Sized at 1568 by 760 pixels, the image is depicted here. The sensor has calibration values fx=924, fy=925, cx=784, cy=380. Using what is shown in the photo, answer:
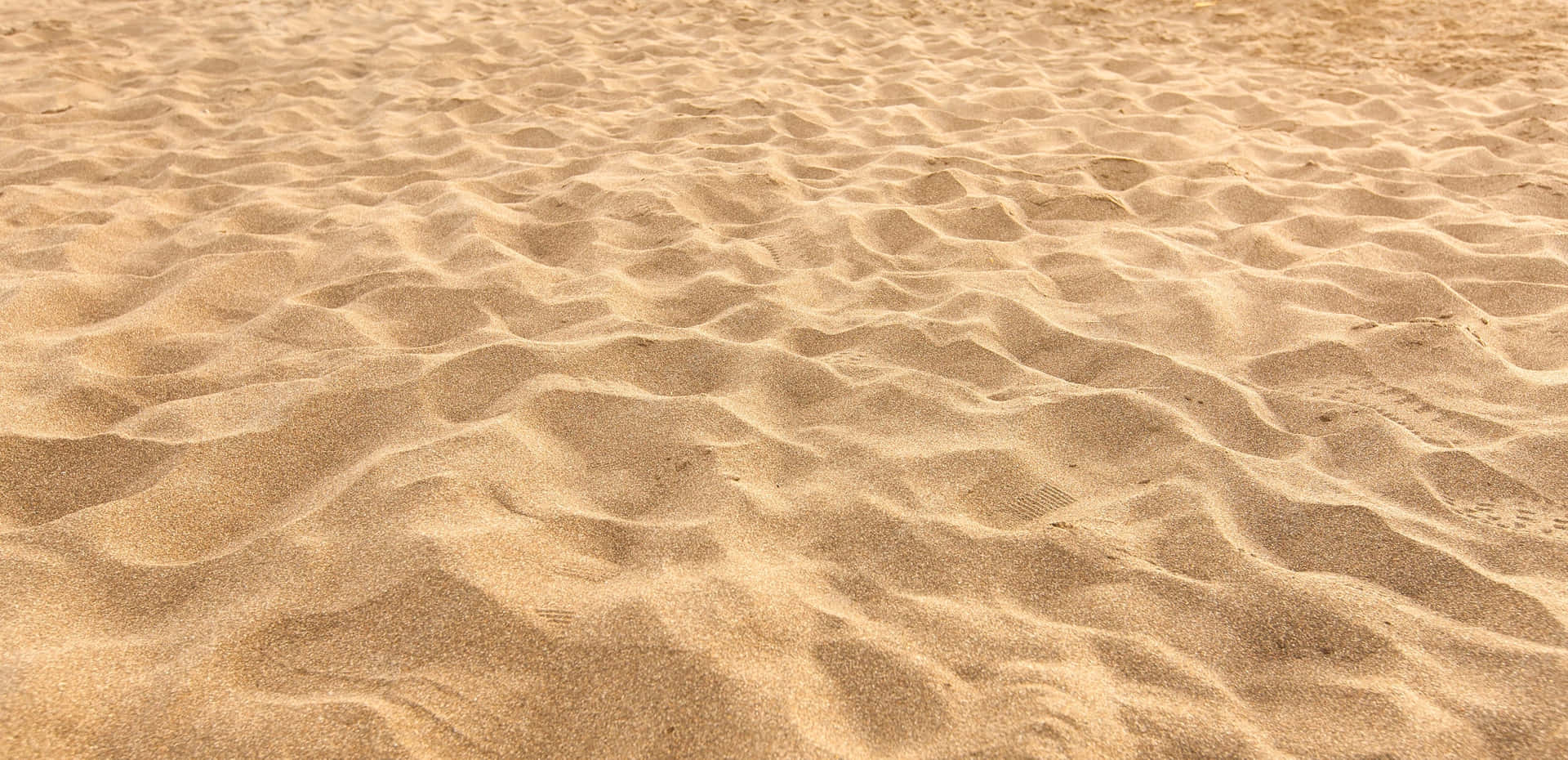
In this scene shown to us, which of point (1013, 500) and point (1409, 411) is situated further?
point (1409, 411)

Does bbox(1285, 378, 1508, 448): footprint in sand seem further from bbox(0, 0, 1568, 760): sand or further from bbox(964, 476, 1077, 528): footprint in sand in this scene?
bbox(964, 476, 1077, 528): footprint in sand

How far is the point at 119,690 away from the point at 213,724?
17cm

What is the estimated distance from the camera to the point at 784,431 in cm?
202

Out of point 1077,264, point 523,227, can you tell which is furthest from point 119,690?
point 1077,264

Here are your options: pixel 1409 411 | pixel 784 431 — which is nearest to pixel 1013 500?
pixel 784 431

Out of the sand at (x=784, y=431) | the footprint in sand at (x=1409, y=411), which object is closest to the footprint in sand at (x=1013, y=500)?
the sand at (x=784, y=431)

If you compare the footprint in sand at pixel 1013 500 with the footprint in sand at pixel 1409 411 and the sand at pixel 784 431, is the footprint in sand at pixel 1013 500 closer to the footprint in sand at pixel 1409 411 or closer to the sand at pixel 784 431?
the sand at pixel 784 431

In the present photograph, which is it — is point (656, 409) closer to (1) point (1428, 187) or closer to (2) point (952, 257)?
(2) point (952, 257)

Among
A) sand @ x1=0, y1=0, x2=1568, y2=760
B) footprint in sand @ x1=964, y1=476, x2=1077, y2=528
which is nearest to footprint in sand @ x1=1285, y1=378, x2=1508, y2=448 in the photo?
sand @ x1=0, y1=0, x2=1568, y2=760

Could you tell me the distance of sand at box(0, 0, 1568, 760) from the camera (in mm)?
1339

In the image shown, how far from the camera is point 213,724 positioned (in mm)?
1260

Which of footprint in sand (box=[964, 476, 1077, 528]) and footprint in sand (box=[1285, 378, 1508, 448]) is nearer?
footprint in sand (box=[964, 476, 1077, 528])

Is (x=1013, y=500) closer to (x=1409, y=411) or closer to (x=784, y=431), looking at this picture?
(x=784, y=431)

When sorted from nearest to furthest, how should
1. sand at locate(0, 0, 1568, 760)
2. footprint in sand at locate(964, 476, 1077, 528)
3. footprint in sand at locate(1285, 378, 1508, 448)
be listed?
sand at locate(0, 0, 1568, 760)
footprint in sand at locate(964, 476, 1077, 528)
footprint in sand at locate(1285, 378, 1508, 448)
